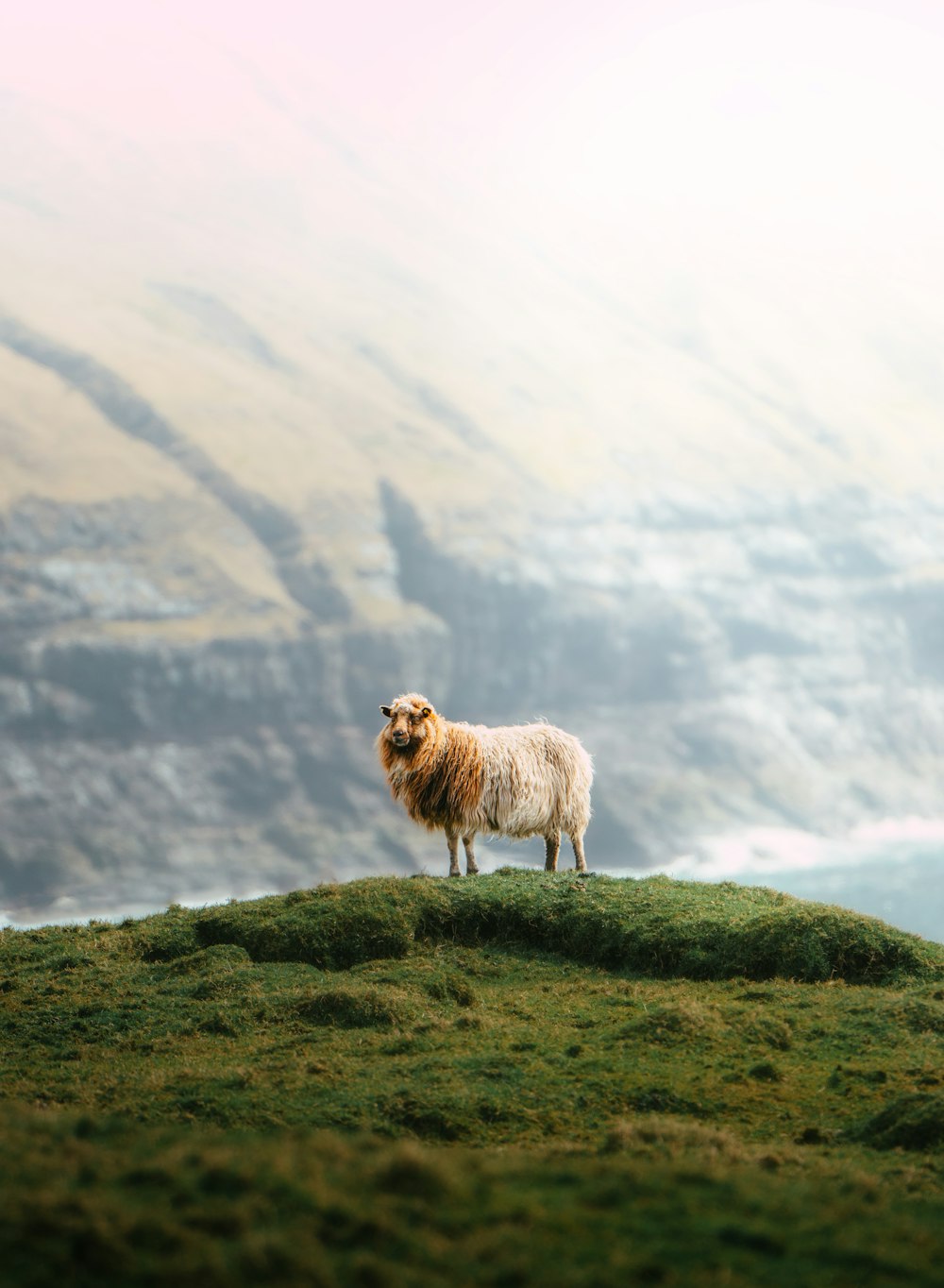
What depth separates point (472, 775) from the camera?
2569 centimetres

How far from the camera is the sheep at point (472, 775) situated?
2548 cm

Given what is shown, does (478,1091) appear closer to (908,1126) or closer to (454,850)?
(908,1126)

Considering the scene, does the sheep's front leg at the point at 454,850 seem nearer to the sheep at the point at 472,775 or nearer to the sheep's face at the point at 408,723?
the sheep at the point at 472,775

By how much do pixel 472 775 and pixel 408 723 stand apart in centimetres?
163

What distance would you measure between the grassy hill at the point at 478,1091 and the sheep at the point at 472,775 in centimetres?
147

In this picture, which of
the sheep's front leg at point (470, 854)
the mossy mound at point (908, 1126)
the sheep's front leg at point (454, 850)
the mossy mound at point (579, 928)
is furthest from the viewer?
the sheep's front leg at point (470, 854)

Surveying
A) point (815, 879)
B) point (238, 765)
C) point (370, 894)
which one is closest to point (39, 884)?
point (238, 765)

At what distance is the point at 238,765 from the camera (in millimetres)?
178375

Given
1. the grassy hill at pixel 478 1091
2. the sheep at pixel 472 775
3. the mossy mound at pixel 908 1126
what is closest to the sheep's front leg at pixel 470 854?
the sheep at pixel 472 775

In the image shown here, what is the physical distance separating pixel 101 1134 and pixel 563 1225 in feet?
13.0

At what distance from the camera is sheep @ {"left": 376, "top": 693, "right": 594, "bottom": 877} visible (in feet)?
83.6

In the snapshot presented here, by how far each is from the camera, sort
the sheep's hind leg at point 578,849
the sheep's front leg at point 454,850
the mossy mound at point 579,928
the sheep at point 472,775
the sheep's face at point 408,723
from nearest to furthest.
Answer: the mossy mound at point 579,928 < the sheep's face at point 408,723 < the sheep at point 472,775 < the sheep's front leg at point 454,850 < the sheep's hind leg at point 578,849

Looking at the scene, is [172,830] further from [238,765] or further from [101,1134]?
[101,1134]

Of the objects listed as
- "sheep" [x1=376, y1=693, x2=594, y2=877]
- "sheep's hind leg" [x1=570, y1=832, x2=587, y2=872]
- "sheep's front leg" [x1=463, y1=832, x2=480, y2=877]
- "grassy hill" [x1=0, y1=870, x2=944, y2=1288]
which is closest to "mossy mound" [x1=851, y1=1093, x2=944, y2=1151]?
"grassy hill" [x1=0, y1=870, x2=944, y2=1288]
